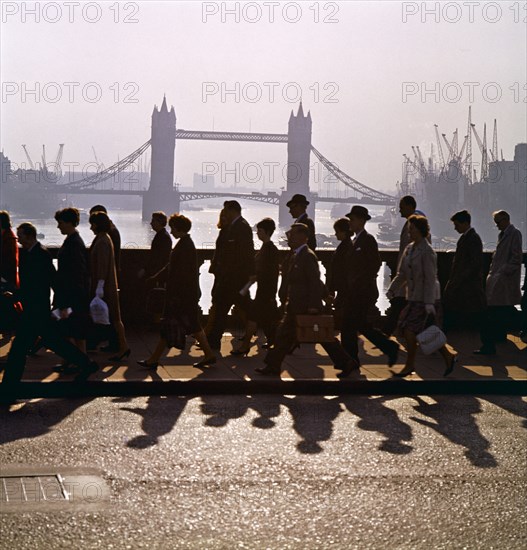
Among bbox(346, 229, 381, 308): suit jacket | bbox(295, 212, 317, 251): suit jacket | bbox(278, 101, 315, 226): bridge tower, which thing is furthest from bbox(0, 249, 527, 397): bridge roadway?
bbox(278, 101, 315, 226): bridge tower

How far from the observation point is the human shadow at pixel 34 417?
7.23 m

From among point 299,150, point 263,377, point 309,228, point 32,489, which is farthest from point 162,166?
point 32,489

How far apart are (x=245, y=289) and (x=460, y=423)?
352cm

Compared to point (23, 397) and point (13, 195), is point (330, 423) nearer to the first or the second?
point (23, 397)

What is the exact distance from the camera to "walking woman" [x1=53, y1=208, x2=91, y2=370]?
9102 mm

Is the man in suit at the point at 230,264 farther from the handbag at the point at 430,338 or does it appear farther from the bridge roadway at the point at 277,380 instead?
the handbag at the point at 430,338

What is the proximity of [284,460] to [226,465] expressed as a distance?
381mm

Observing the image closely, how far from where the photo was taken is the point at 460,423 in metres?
7.97

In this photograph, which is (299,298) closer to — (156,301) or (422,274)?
(422,274)

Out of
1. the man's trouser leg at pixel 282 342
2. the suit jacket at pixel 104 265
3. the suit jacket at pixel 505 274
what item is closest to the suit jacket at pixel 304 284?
the man's trouser leg at pixel 282 342

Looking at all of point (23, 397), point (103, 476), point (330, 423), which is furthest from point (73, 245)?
point (103, 476)

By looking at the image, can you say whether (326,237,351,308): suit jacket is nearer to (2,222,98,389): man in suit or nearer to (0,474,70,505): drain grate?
(2,222,98,389): man in suit

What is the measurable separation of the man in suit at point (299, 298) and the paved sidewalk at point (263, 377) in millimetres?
163

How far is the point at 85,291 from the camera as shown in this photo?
923cm
